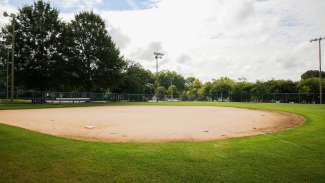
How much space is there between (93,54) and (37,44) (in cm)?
986

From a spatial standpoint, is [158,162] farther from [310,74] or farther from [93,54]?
[310,74]

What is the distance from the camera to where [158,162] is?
5.71 metres

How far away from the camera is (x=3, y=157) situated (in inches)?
223

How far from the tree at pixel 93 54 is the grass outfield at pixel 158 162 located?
125 ft

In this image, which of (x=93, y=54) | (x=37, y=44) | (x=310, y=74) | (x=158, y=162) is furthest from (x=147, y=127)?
(x=310, y=74)

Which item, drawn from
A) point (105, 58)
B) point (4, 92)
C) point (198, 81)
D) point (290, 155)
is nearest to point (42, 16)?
point (105, 58)

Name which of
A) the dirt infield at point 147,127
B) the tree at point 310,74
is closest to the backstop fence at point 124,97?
the dirt infield at point 147,127

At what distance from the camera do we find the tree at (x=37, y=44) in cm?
3650

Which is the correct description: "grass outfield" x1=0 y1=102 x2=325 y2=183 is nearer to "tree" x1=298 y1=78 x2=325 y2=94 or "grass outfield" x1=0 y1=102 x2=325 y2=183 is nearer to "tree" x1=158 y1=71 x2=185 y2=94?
"tree" x1=298 y1=78 x2=325 y2=94

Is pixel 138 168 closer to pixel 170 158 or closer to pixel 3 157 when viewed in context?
pixel 170 158

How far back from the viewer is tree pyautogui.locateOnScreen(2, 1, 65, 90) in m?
36.5

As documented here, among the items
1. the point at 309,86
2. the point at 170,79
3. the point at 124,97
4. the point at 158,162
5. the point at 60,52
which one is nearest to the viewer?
the point at 158,162

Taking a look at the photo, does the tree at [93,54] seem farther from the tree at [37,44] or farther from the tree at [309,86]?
the tree at [309,86]

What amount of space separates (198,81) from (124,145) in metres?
107
